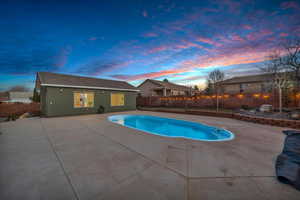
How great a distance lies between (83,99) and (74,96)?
2.66ft

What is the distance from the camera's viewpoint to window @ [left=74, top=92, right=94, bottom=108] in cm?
1083

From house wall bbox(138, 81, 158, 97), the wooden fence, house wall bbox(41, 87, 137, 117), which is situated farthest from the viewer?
house wall bbox(138, 81, 158, 97)

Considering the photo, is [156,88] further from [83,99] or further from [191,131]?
[191,131]

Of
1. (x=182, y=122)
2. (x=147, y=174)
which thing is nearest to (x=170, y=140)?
(x=147, y=174)

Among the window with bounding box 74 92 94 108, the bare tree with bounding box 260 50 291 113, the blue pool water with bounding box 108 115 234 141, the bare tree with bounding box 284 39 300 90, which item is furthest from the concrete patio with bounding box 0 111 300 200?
the bare tree with bounding box 260 50 291 113

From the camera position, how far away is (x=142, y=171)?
226 centimetres

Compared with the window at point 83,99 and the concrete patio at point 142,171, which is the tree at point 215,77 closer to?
the window at point 83,99

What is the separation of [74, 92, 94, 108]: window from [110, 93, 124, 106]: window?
2191 millimetres

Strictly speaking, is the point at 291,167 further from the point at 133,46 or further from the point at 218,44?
the point at 133,46

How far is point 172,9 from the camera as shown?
6824 mm

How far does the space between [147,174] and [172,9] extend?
8370mm

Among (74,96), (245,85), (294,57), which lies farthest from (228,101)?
(74,96)

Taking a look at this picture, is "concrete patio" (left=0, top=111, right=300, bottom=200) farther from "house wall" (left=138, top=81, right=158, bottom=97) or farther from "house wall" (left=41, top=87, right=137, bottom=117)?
"house wall" (left=138, top=81, right=158, bottom=97)

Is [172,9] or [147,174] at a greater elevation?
[172,9]
